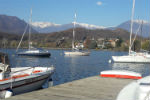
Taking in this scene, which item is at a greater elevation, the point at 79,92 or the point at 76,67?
the point at 79,92

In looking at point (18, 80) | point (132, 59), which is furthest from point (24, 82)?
point (132, 59)

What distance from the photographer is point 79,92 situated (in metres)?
10.3

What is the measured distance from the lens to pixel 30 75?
13844 millimetres

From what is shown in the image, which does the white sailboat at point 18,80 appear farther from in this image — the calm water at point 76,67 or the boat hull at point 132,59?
the boat hull at point 132,59

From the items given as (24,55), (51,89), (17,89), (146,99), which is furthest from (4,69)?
(24,55)

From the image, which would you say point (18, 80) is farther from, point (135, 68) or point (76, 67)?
point (135, 68)

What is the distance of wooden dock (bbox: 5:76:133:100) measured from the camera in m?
9.37

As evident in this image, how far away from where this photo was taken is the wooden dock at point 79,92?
937cm

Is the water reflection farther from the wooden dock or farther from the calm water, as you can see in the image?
the wooden dock

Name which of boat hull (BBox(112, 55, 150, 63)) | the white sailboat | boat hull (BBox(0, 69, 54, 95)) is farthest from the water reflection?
the white sailboat

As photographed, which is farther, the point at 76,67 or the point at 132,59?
the point at 132,59

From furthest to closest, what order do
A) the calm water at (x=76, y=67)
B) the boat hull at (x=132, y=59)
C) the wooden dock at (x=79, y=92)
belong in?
1. the boat hull at (x=132, y=59)
2. the calm water at (x=76, y=67)
3. the wooden dock at (x=79, y=92)

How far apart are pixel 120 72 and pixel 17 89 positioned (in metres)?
6.20

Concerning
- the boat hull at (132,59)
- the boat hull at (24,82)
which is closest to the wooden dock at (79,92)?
the boat hull at (24,82)
